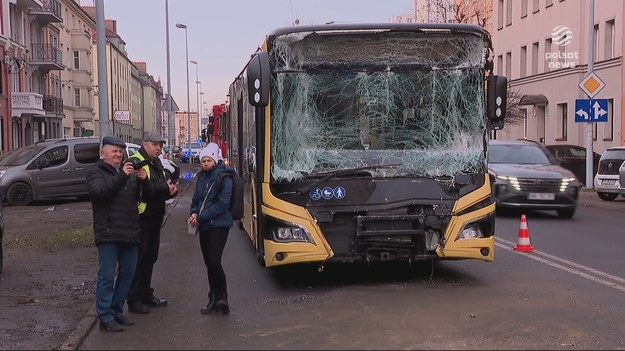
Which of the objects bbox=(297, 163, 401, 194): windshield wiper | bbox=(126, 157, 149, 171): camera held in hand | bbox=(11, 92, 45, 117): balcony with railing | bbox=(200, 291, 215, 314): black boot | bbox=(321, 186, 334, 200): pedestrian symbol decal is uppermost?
bbox=(11, 92, 45, 117): balcony with railing

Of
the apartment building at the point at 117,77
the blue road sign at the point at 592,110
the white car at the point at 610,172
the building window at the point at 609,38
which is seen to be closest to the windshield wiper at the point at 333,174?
the white car at the point at 610,172

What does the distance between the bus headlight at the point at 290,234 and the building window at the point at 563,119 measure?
34.0 metres

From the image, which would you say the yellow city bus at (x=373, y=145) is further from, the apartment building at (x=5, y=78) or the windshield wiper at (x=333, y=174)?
the apartment building at (x=5, y=78)

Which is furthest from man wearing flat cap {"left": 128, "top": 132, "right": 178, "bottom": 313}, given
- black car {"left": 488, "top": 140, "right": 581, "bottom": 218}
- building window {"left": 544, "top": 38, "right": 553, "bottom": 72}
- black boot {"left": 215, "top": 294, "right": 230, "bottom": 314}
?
building window {"left": 544, "top": 38, "right": 553, "bottom": 72}

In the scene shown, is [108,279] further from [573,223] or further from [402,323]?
[573,223]

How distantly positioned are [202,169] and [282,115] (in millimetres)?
1230

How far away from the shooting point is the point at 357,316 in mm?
7188

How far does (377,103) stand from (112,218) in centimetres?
326

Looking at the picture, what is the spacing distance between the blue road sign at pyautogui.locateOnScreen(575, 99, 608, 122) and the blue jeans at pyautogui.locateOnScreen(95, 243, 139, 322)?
20.4m

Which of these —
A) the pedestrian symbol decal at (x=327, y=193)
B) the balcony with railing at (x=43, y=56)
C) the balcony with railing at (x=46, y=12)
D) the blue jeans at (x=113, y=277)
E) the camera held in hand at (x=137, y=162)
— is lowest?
the blue jeans at (x=113, y=277)

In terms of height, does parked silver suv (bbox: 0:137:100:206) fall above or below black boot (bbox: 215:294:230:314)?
above

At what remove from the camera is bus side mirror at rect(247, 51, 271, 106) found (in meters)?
7.87

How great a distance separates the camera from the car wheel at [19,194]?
20969mm

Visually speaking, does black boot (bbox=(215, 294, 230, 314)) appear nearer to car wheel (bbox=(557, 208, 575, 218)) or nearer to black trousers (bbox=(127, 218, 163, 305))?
black trousers (bbox=(127, 218, 163, 305))
